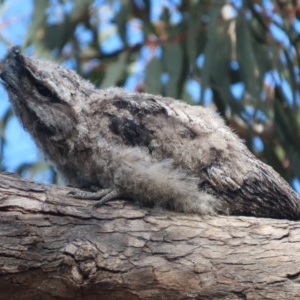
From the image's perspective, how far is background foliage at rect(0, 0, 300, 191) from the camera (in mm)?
5170

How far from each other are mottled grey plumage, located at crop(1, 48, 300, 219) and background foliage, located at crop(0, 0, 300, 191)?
199 cm

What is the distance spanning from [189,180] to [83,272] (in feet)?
1.64

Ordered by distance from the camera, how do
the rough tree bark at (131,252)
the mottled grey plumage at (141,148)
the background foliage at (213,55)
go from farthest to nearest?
the background foliage at (213,55) → the mottled grey plumage at (141,148) → the rough tree bark at (131,252)

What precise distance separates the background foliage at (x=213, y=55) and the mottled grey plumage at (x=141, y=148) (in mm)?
1985

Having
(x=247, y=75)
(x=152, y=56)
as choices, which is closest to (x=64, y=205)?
(x=247, y=75)

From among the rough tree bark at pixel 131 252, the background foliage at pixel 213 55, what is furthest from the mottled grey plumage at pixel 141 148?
the background foliage at pixel 213 55

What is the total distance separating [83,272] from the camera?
249 centimetres

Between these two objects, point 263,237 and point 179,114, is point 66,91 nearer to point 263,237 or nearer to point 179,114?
point 179,114

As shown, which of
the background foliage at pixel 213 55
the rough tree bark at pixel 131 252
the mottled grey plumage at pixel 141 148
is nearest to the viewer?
the rough tree bark at pixel 131 252

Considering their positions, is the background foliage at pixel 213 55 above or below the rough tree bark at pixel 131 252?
above

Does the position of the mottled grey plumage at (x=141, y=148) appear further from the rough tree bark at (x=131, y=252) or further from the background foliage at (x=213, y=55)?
the background foliage at (x=213, y=55)

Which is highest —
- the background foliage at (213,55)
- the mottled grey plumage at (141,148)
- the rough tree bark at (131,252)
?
the background foliage at (213,55)

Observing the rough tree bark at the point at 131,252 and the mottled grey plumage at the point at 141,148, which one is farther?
the mottled grey plumage at the point at 141,148

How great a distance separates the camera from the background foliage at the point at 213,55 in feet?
17.0
